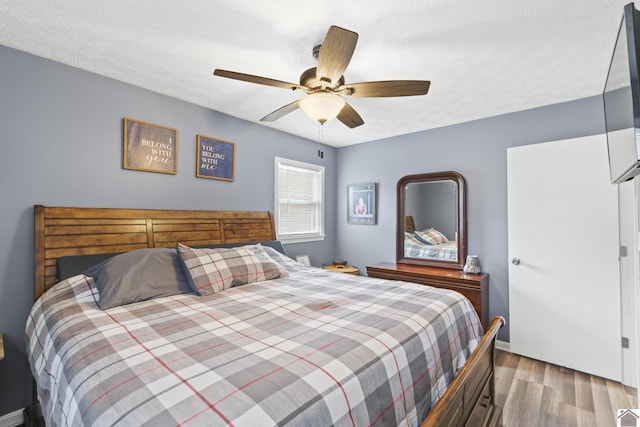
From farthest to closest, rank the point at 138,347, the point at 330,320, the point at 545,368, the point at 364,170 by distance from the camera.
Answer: the point at 364,170 → the point at 545,368 → the point at 330,320 → the point at 138,347

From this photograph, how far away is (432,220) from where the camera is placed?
12.1 ft

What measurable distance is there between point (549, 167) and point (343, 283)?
2.23m

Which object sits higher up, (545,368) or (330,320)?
(330,320)

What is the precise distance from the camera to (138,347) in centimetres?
117

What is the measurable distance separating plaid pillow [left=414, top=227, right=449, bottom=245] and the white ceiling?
1.59 m

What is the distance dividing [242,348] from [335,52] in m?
1.45

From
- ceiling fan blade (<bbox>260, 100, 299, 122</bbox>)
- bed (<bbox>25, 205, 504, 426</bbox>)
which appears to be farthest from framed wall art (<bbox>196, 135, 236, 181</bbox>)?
ceiling fan blade (<bbox>260, 100, 299, 122</bbox>)

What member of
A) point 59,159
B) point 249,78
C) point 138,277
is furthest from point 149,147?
point 249,78

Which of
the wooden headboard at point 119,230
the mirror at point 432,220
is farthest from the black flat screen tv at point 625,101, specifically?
the wooden headboard at point 119,230

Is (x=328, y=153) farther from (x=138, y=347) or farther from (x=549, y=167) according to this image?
(x=138, y=347)

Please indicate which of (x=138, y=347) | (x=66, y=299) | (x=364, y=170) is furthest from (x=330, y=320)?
(x=364, y=170)

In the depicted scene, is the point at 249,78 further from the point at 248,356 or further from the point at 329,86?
the point at 248,356

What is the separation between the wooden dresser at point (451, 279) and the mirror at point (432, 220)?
0.59ft

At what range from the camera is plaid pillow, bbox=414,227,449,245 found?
3609 mm
